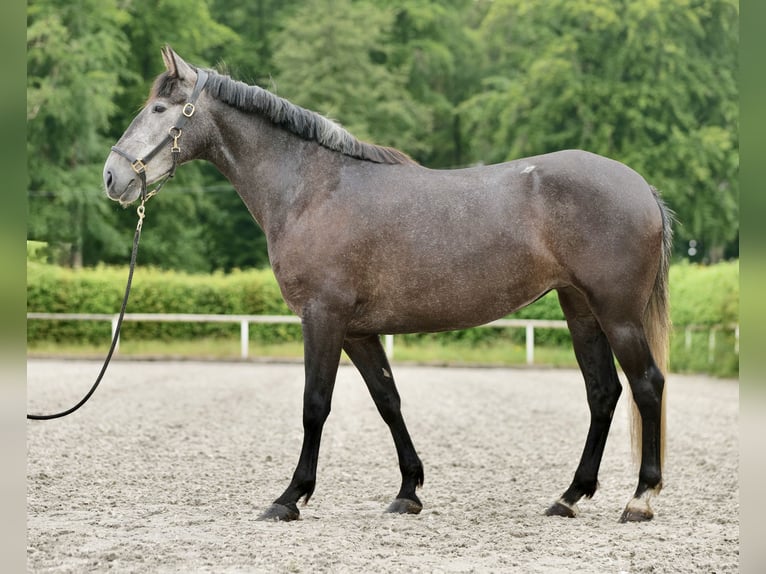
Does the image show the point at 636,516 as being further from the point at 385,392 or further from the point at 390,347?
the point at 390,347

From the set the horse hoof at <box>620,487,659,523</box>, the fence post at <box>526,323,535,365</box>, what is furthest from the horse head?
the fence post at <box>526,323,535,365</box>

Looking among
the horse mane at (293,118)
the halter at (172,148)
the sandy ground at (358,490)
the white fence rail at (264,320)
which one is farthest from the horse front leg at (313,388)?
the white fence rail at (264,320)

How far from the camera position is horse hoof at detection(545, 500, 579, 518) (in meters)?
5.07

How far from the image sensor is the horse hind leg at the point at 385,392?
203 inches

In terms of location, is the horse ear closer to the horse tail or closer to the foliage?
the horse tail

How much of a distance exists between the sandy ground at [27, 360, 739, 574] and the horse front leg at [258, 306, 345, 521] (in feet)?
0.53

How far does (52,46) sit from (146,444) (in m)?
22.4

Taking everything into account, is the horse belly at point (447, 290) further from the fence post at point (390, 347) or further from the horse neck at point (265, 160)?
the fence post at point (390, 347)

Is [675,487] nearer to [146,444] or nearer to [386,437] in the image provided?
[386,437]

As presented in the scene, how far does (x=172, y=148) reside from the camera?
4.97m

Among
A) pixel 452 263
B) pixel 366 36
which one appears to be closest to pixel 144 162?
pixel 452 263

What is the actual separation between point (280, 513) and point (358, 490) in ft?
3.86

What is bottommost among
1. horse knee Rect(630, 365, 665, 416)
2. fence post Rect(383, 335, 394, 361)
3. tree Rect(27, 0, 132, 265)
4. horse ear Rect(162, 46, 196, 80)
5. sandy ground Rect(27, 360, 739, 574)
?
sandy ground Rect(27, 360, 739, 574)

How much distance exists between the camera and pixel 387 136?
30.6 meters
